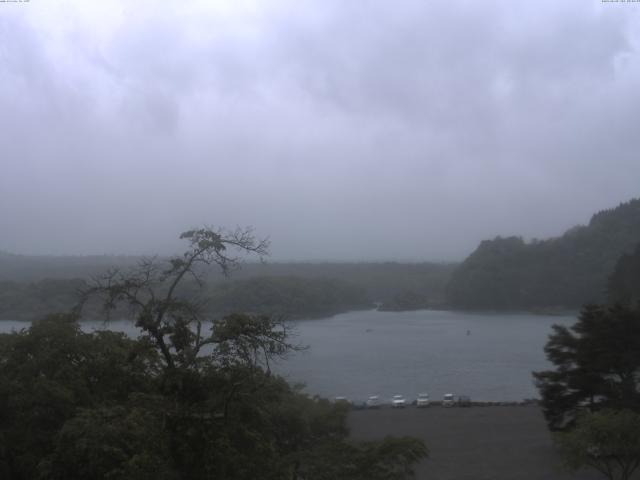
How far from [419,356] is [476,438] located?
42.8 feet

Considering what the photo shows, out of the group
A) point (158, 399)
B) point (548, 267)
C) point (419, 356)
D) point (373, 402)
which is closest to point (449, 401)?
point (373, 402)

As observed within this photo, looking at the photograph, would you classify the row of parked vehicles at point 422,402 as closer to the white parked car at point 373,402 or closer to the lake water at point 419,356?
the white parked car at point 373,402

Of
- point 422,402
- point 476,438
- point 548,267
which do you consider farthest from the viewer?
point 548,267

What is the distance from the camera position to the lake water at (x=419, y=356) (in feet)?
58.8

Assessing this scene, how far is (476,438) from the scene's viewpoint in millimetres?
11023

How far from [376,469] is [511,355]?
21828mm

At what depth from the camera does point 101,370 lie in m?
4.00


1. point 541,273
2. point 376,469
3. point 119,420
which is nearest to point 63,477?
point 119,420

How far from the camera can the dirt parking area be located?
8.90 m

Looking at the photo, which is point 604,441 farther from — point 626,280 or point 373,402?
point 626,280

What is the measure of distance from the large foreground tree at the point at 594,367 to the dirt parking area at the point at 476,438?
810mm

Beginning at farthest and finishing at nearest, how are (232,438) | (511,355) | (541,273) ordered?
(541,273)
(511,355)
(232,438)

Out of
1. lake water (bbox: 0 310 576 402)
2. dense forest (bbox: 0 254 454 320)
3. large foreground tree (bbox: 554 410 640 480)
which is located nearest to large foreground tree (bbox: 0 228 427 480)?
dense forest (bbox: 0 254 454 320)

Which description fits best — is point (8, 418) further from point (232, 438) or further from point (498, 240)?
point (498, 240)
